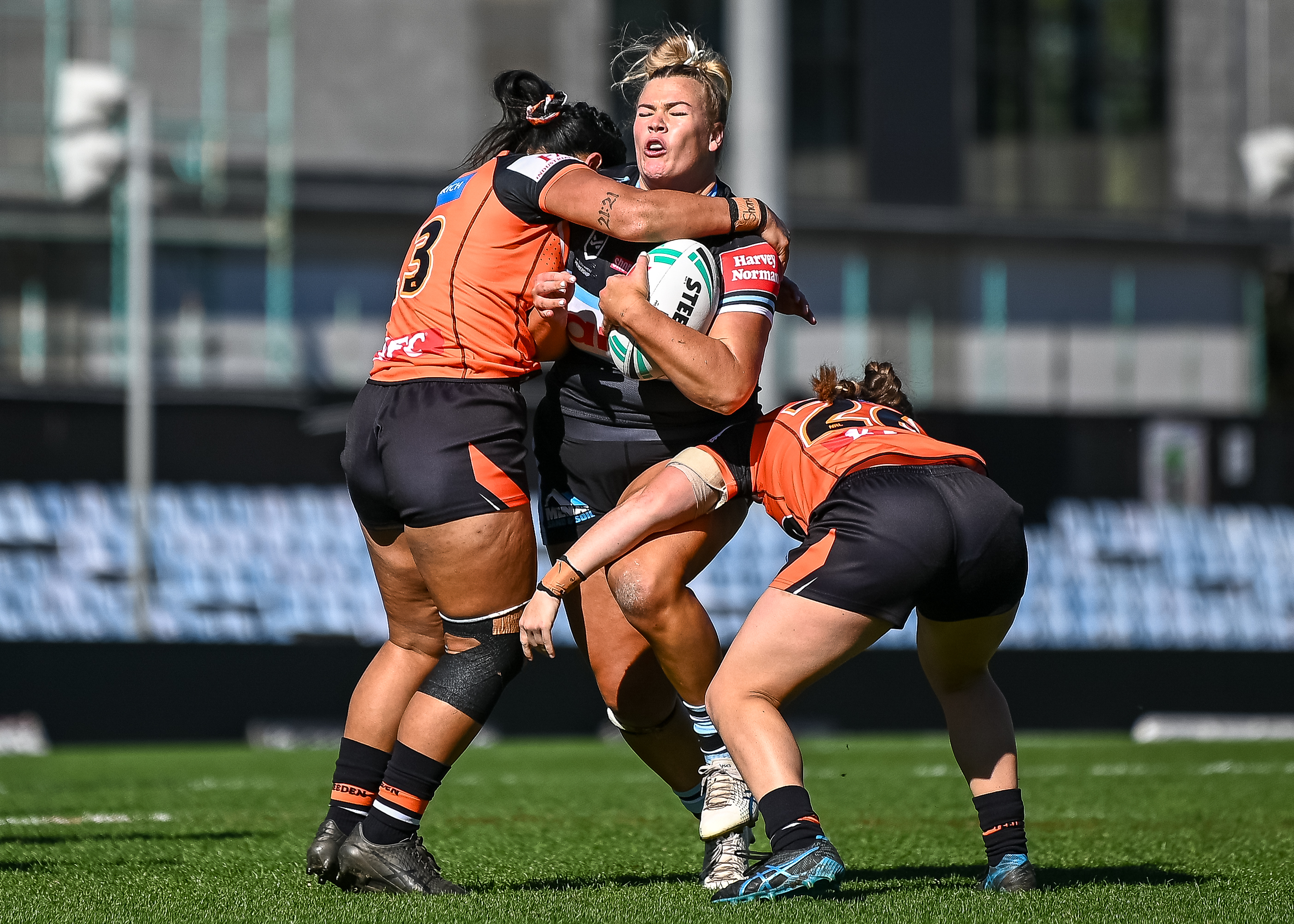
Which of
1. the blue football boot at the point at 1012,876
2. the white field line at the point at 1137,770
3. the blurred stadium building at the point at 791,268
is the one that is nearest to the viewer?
the blue football boot at the point at 1012,876

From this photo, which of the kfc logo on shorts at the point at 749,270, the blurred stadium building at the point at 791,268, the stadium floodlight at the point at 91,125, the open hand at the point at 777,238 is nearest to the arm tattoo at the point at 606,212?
the kfc logo on shorts at the point at 749,270

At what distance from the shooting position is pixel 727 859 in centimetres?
460

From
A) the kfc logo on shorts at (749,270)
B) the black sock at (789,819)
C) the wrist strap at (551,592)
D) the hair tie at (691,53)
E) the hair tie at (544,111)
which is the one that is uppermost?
the hair tie at (691,53)

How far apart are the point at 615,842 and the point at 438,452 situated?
2164mm

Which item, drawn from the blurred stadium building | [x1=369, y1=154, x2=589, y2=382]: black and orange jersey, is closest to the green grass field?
[x1=369, y1=154, x2=589, y2=382]: black and orange jersey

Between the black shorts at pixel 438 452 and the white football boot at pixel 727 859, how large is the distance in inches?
42.9

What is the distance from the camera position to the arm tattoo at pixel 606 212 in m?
4.35

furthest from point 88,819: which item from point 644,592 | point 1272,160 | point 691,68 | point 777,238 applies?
point 1272,160

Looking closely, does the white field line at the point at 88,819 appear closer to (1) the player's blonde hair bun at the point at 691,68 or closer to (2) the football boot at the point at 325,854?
(2) the football boot at the point at 325,854

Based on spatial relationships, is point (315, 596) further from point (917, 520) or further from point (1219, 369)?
point (1219, 369)

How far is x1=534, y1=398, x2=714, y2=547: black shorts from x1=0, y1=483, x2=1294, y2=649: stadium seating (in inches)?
301

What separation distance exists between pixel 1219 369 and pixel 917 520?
24.6m

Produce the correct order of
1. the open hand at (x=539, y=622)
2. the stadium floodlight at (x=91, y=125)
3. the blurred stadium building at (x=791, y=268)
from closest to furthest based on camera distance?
the open hand at (x=539, y=622)
the blurred stadium building at (x=791, y=268)
the stadium floodlight at (x=91, y=125)

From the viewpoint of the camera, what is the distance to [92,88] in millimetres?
16578
